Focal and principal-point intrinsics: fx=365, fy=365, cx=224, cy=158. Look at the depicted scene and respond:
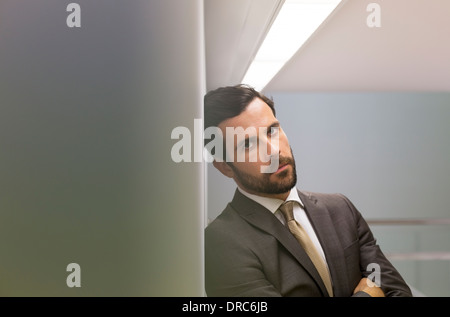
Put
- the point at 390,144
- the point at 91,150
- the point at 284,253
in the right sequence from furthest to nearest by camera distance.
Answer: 1. the point at 390,144
2. the point at 284,253
3. the point at 91,150

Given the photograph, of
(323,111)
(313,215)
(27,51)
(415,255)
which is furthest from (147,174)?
(415,255)

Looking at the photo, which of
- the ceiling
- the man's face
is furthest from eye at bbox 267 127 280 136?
the ceiling

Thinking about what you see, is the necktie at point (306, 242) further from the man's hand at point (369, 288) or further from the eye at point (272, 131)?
the eye at point (272, 131)

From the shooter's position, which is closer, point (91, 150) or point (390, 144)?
point (91, 150)

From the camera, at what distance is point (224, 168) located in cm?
97

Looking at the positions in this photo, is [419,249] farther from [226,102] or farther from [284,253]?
[226,102]

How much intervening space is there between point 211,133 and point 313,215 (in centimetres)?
36

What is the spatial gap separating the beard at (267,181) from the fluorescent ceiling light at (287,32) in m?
0.26

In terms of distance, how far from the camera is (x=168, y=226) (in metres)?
0.75

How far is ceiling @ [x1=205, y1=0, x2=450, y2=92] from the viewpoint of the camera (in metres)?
1.08

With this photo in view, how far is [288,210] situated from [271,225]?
2.5 inches

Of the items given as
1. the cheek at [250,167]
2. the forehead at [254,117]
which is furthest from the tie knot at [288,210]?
the forehead at [254,117]

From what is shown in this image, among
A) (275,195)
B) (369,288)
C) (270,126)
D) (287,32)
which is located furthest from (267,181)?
(287,32)
